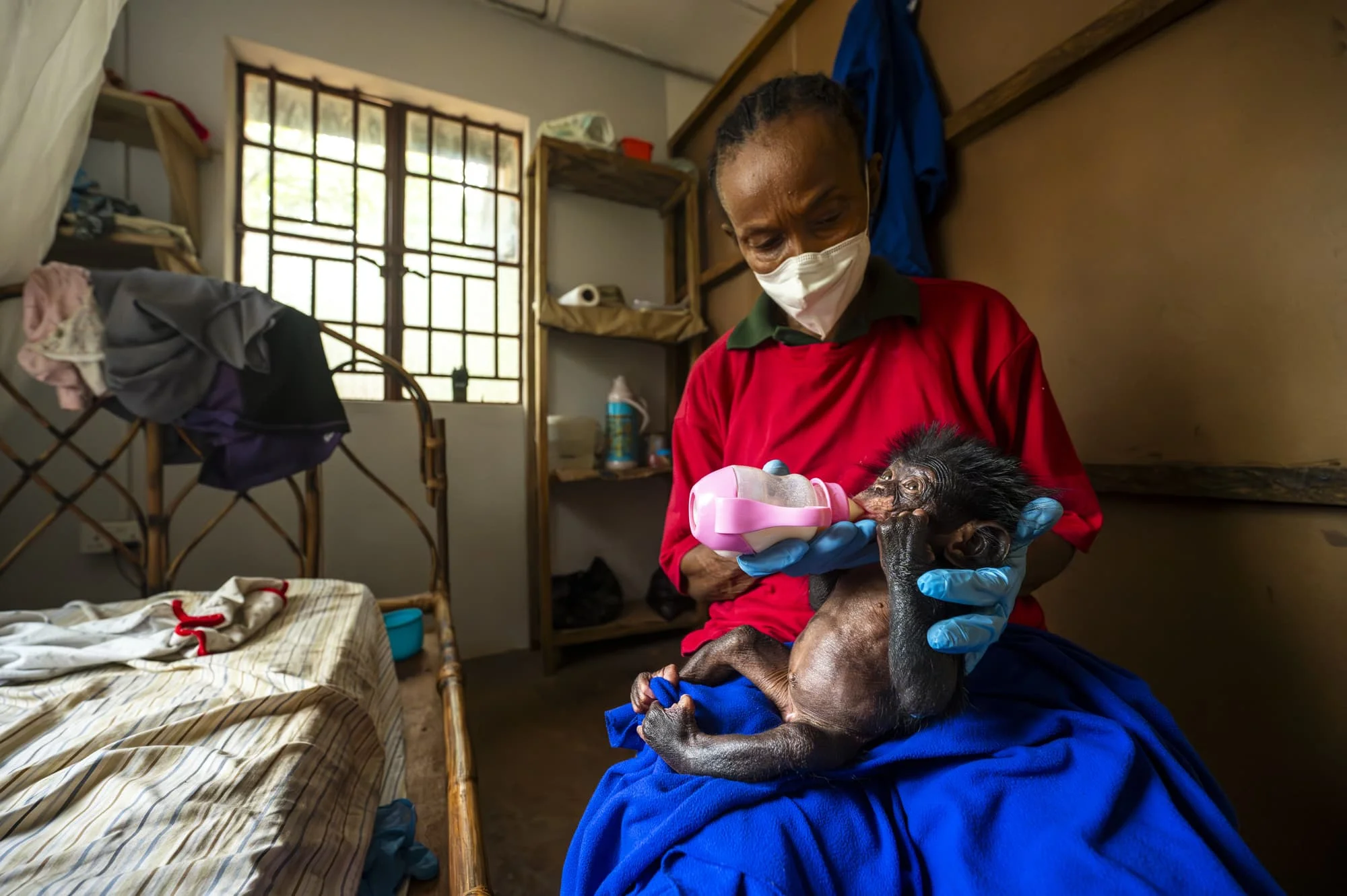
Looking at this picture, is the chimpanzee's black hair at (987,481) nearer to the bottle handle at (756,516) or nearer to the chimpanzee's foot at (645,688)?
the bottle handle at (756,516)

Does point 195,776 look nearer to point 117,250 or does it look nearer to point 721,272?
point 117,250

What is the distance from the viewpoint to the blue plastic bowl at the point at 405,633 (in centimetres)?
178

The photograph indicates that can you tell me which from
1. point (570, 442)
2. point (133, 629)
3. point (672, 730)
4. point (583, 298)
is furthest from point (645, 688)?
point (583, 298)

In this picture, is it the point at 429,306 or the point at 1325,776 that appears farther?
the point at 429,306

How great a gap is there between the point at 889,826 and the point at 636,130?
10.6 ft

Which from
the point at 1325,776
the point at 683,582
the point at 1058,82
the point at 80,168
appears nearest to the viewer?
the point at 1325,776

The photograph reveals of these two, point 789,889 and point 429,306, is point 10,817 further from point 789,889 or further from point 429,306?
point 429,306

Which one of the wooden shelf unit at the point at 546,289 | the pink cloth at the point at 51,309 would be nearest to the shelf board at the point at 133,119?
the pink cloth at the point at 51,309

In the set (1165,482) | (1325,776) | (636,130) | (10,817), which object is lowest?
(1325,776)

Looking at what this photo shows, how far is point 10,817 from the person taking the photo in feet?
2.00

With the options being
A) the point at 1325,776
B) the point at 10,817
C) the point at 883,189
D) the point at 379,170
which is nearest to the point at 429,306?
the point at 379,170

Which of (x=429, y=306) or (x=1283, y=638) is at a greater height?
(x=429, y=306)

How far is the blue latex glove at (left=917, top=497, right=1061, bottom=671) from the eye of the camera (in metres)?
0.53

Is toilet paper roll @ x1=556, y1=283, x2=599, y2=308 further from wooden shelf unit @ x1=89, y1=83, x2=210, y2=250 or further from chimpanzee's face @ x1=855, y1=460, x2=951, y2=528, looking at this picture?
chimpanzee's face @ x1=855, y1=460, x2=951, y2=528
